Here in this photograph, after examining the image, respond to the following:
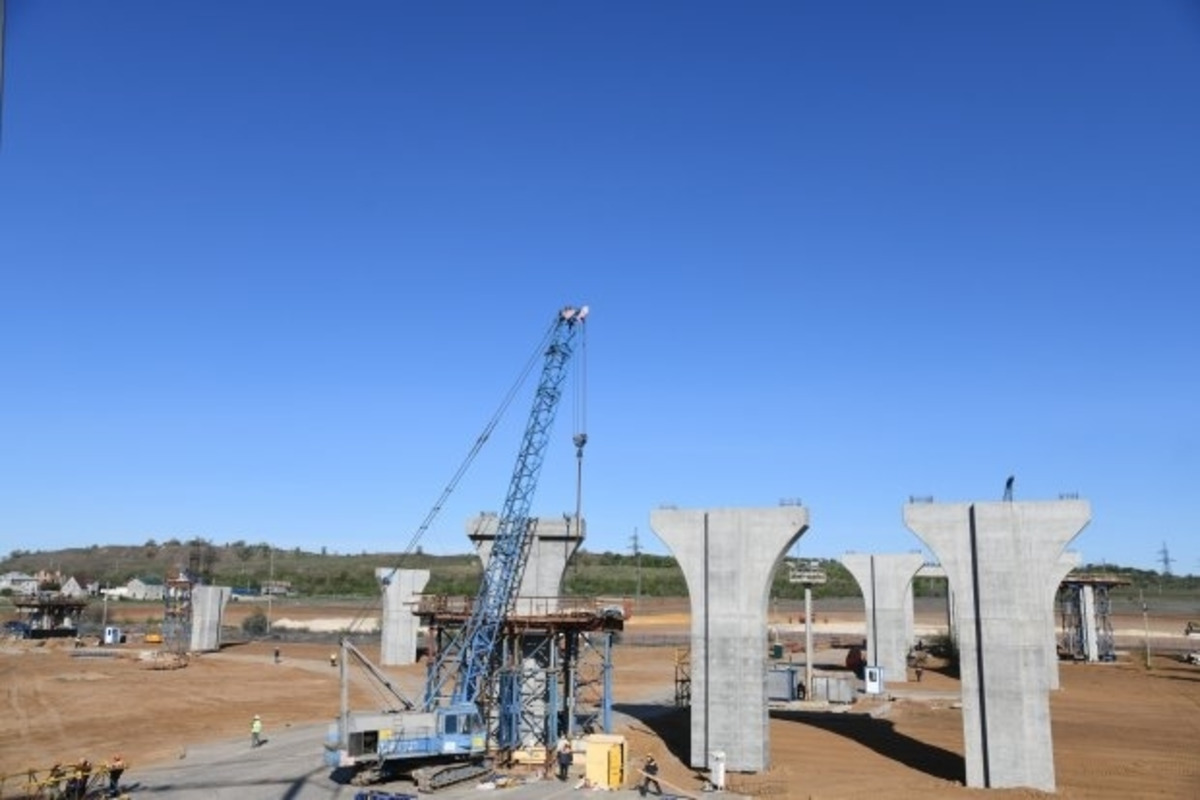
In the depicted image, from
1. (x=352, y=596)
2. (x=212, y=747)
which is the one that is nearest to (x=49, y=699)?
(x=212, y=747)

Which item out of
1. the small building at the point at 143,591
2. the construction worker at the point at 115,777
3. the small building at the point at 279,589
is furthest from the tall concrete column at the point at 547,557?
the small building at the point at 143,591

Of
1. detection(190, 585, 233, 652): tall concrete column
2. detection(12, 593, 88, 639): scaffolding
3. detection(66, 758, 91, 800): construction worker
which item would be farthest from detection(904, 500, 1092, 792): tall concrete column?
detection(12, 593, 88, 639): scaffolding

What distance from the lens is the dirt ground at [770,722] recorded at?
3509cm

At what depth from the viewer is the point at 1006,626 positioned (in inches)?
1303

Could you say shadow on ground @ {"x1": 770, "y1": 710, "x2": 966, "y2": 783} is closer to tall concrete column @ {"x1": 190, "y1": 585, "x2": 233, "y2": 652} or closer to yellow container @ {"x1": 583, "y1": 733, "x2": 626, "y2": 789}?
yellow container @ {"x1": 583, "y1": 733, "x2": 626, "y2": 789}

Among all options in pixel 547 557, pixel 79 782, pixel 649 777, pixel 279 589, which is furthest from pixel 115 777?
pixel 279 589

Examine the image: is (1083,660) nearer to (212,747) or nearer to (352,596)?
(212,747)

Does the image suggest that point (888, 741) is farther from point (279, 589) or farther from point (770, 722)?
point (279, 589)

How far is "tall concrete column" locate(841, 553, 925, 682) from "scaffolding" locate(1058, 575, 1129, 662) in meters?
22.1

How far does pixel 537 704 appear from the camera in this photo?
43.2 m

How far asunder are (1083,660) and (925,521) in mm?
63819

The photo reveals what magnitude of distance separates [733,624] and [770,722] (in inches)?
635

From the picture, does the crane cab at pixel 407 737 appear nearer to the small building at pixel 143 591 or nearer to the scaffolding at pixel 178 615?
the scaffolding at pixel 178 615

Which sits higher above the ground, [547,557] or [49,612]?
[547,557]
